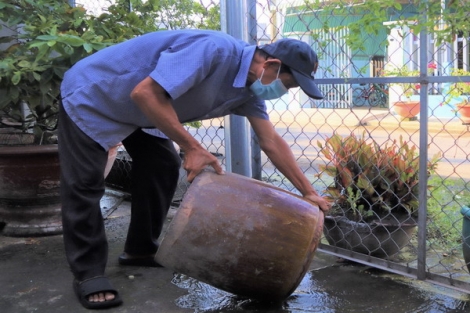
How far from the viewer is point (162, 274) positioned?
10.1 feet

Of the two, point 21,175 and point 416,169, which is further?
point 21,175

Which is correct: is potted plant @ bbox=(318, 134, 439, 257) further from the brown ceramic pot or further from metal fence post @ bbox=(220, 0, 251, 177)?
the brown ceramic pot

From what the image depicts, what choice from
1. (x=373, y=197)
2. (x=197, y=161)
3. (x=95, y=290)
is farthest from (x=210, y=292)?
(x=373, y=197)

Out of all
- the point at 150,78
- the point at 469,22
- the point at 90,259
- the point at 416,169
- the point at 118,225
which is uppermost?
the point at 469,22

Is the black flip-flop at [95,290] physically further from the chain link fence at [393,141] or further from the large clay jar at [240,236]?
the chain link fence at [393,141]

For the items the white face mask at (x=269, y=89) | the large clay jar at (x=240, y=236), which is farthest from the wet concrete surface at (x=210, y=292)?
the white face mask at (x=269, y=89)

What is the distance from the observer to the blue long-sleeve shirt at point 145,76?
7.89 feet

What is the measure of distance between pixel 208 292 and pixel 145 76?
111 cm

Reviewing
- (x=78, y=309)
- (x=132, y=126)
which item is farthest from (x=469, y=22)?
(x=78, y=309)

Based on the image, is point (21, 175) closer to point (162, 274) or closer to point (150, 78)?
point (162, 274)

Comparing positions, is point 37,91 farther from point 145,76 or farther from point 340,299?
point 340,299

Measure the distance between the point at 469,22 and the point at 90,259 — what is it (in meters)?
2.05

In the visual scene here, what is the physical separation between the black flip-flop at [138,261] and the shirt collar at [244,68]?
1.27 meters

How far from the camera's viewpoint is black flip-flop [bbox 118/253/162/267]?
3.20 metres
